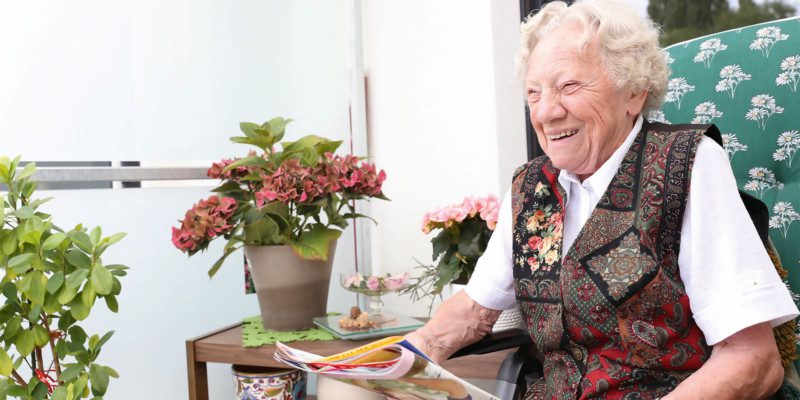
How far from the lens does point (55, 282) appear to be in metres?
1.33

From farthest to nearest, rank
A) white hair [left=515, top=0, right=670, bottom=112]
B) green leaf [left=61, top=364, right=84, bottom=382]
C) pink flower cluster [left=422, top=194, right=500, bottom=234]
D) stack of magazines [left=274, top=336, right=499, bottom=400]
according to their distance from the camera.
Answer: pink flower cluster [left=422, top=194, right=500, bottom=234]
green leaf [left=61, top=364, right=84, bottom=382]
white hair [left=515, top=0, right=670, bottom=112]
stack of magazines [left=274, top=336, right=499, bottom=400]

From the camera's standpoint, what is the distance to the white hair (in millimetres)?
1268

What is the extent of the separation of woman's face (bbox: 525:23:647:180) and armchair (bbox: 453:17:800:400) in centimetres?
17

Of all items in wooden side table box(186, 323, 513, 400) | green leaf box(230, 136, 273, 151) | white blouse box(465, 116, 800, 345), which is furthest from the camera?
green leaf box(230, 136, 273, 151)

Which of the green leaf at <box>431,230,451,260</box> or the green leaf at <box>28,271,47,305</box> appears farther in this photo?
the green leaf at <box>431,230,451,260</box>

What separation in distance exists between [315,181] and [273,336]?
0.40 meters

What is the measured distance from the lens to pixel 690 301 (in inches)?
46.3

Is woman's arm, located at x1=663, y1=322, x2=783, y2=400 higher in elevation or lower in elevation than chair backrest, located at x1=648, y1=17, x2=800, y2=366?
lower

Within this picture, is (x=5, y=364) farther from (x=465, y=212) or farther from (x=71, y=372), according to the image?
(x=465, y=212)

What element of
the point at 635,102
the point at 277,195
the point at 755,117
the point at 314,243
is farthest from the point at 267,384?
the point at 755,117

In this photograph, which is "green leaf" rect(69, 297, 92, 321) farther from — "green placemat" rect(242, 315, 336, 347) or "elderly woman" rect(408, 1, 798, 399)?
"elderly woman" rect(408, 1, 798, 399)

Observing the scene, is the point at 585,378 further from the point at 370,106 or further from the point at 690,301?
the point at 370,106

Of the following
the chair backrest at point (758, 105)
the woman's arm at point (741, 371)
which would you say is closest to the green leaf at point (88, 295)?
the woman's arm at point (741, 371)

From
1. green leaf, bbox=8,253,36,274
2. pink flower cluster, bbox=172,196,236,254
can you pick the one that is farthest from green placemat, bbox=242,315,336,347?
green leaf, bbox=8,253,36,274
